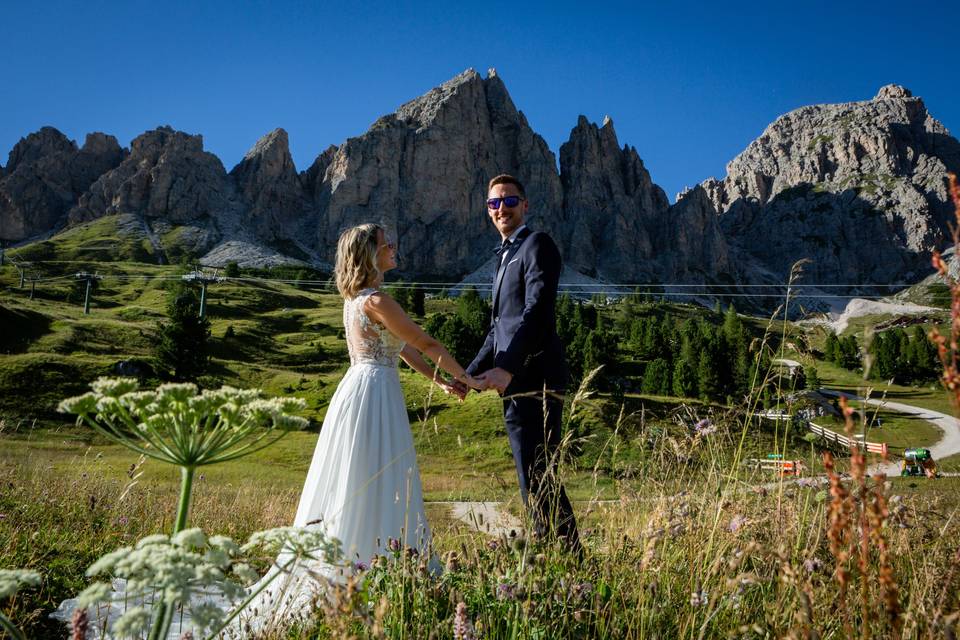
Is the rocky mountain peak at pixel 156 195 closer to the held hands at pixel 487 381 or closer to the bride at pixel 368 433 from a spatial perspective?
the bride at pixel 368 433

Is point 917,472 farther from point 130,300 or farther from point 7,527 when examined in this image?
point 130,300

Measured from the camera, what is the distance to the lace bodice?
5.14 metres

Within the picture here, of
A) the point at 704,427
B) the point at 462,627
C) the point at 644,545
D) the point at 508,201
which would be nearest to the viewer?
the point at 462,627

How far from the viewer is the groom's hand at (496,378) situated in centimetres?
443

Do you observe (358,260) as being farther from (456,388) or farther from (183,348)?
(183,348)

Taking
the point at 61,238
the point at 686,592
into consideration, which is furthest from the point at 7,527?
the point at 61,238

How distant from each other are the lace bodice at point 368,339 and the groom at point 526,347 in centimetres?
84

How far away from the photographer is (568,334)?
72375 mm

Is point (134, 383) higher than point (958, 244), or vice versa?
point (958, 244)

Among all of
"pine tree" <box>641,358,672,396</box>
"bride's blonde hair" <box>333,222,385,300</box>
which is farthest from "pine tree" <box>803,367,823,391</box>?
"pine tree" <box>641,358,672,396</box>

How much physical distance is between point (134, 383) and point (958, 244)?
2526 millimetres

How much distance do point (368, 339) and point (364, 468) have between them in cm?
117

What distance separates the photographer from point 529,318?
4797mm

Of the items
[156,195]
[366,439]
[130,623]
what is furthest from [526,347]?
[156,195]
